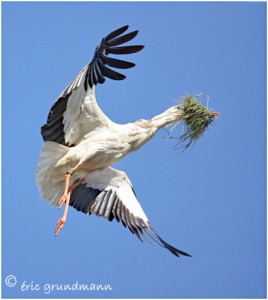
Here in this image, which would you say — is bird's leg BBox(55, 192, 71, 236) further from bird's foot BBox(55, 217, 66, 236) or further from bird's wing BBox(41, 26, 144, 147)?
bird's wing BBox(41, 26, 144, 147)

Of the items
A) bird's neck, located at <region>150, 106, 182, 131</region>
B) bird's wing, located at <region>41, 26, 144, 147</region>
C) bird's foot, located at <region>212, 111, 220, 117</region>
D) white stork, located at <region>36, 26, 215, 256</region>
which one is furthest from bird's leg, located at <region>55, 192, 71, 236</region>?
bird's foot, located at <region>212, 111, 220, 117</region>

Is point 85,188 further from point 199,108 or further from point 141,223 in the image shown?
point 199,108

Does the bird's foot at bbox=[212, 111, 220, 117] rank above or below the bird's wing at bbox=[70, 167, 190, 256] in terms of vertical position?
above

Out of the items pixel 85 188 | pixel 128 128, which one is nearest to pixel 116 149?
pixel 128 128

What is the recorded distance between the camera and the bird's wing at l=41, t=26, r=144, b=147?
35.6ft

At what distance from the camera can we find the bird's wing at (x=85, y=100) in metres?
10.8

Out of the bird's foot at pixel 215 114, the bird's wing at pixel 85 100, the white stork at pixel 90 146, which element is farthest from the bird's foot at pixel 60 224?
the bird's foot at pixel 215 114

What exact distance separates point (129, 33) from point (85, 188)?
243 centimetres

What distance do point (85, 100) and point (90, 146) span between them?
528 millimetres

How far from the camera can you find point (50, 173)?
39.1 ft

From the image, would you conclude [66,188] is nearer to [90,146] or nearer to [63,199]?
[63,199]

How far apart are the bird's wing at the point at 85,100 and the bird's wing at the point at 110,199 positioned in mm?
672

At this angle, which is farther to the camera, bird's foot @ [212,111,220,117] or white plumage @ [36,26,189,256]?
bird's foot @ [212,111,220,117]

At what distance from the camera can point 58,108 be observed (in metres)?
11.4
